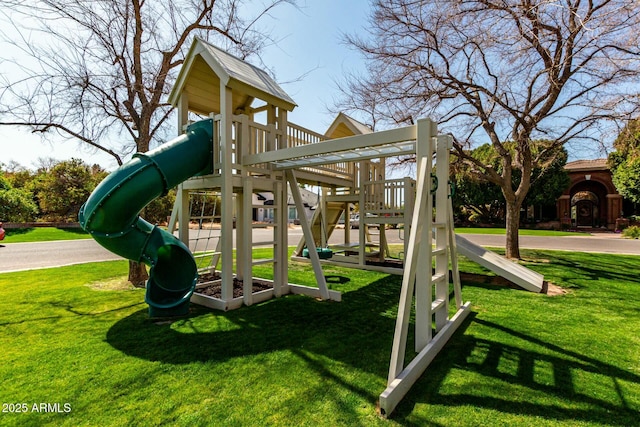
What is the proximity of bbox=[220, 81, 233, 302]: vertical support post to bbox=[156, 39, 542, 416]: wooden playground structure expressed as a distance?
0.06ft

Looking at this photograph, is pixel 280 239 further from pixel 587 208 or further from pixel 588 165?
pixel 587 208

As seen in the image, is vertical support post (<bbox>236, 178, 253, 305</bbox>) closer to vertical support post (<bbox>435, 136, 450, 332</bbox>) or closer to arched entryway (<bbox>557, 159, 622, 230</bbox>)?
vertical support post (<bbox>435, 136, 450, 332</bbox>)

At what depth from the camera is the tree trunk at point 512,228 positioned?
1055 cm

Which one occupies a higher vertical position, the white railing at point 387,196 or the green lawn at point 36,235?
the white railing at point 387,196

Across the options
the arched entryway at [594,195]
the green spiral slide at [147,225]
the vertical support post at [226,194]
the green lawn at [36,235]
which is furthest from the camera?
the arched entryway at [594,195]

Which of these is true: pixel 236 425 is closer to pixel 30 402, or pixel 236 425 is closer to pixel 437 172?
pixel 30 402

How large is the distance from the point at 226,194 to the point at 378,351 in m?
3.41

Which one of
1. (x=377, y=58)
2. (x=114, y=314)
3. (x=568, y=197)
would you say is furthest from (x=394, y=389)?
(x=568, y=197)

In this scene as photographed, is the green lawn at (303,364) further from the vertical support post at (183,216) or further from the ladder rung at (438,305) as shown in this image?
the vertical support post at (183,216)

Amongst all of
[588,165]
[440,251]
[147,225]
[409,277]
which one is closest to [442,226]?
[440,251]

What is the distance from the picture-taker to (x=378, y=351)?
3783mm

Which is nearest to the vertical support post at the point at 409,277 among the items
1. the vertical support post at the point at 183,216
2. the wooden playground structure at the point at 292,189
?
the wooden playground structure at the point at 292,189

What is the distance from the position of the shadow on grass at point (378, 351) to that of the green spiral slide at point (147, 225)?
0.51m

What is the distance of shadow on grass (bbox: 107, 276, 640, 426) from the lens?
2773 millimetres
